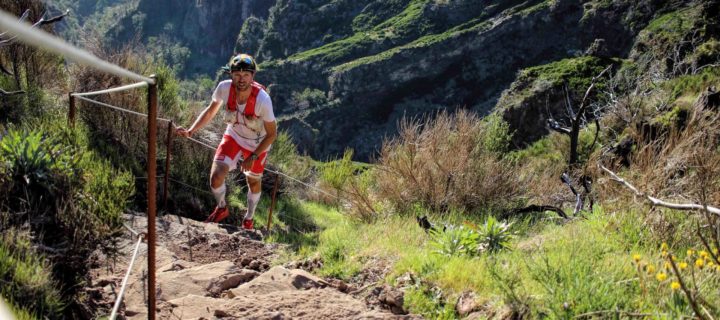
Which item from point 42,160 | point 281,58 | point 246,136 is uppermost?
point 42,160

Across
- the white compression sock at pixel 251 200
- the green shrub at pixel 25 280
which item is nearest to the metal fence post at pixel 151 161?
the green shrub at pixel 25 280

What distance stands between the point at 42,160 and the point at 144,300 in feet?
3.06

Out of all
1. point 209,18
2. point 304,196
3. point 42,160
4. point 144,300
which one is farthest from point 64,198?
point 209,18

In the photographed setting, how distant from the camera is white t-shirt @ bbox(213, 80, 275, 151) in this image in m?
4.99

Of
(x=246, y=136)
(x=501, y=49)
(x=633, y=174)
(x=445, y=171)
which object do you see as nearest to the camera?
(x=633, y=174)

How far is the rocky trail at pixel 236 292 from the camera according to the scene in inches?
116

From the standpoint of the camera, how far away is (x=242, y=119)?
509 centimetres

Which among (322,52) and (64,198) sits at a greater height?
(64,198)

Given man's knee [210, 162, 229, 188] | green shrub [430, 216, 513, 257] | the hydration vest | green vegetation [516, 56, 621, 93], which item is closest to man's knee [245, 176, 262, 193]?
man's knee [210, 162, 229, 188]

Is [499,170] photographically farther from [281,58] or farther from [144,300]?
[281,58]

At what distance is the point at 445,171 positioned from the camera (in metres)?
5.72

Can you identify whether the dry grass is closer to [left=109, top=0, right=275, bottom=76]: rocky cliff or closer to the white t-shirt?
the white t-shirt

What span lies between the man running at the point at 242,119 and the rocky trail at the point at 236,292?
1.04 meters

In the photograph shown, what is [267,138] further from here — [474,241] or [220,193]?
[474,241]
